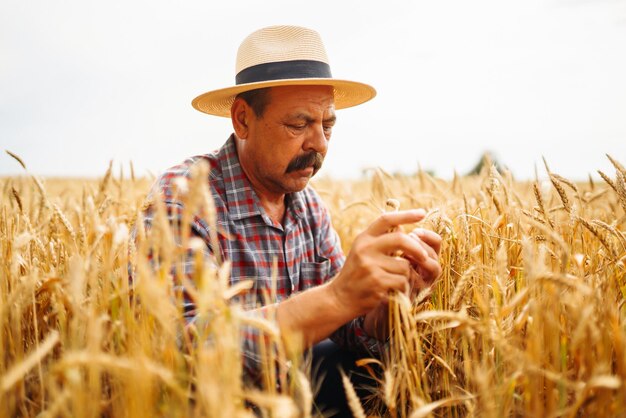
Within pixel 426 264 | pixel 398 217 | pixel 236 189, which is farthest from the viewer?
pixel 236 189

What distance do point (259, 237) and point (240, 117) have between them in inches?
22.6

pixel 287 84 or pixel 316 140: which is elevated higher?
pixel 287 84

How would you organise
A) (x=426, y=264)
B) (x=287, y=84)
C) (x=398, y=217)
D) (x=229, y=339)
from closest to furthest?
(x=229, y=339)
(x=398, y=217)
(x=426, y=264)
(x=287, y=84)

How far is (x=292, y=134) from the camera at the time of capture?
2037 mm

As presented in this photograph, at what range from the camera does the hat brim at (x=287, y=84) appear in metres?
1.97

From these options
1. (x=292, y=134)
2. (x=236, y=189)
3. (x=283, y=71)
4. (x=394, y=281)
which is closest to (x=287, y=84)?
(x=283, y=71)

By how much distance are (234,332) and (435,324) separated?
0.89 meters

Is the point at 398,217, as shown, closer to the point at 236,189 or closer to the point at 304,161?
the point at 304,161

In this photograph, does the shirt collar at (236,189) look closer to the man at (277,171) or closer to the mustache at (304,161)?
the man at (277,171)

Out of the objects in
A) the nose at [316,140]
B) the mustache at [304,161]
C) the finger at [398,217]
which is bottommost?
the finger at [398,217]

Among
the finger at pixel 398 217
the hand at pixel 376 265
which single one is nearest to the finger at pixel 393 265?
the hand at pixel 376 265

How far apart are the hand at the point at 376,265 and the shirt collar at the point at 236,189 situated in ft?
2.38

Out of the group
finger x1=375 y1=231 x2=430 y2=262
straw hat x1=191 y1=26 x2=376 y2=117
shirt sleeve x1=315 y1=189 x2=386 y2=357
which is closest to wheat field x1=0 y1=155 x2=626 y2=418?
finger x1=375 y1=231 x2=430 y2=262

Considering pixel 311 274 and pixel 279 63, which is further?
pixel 311 274
